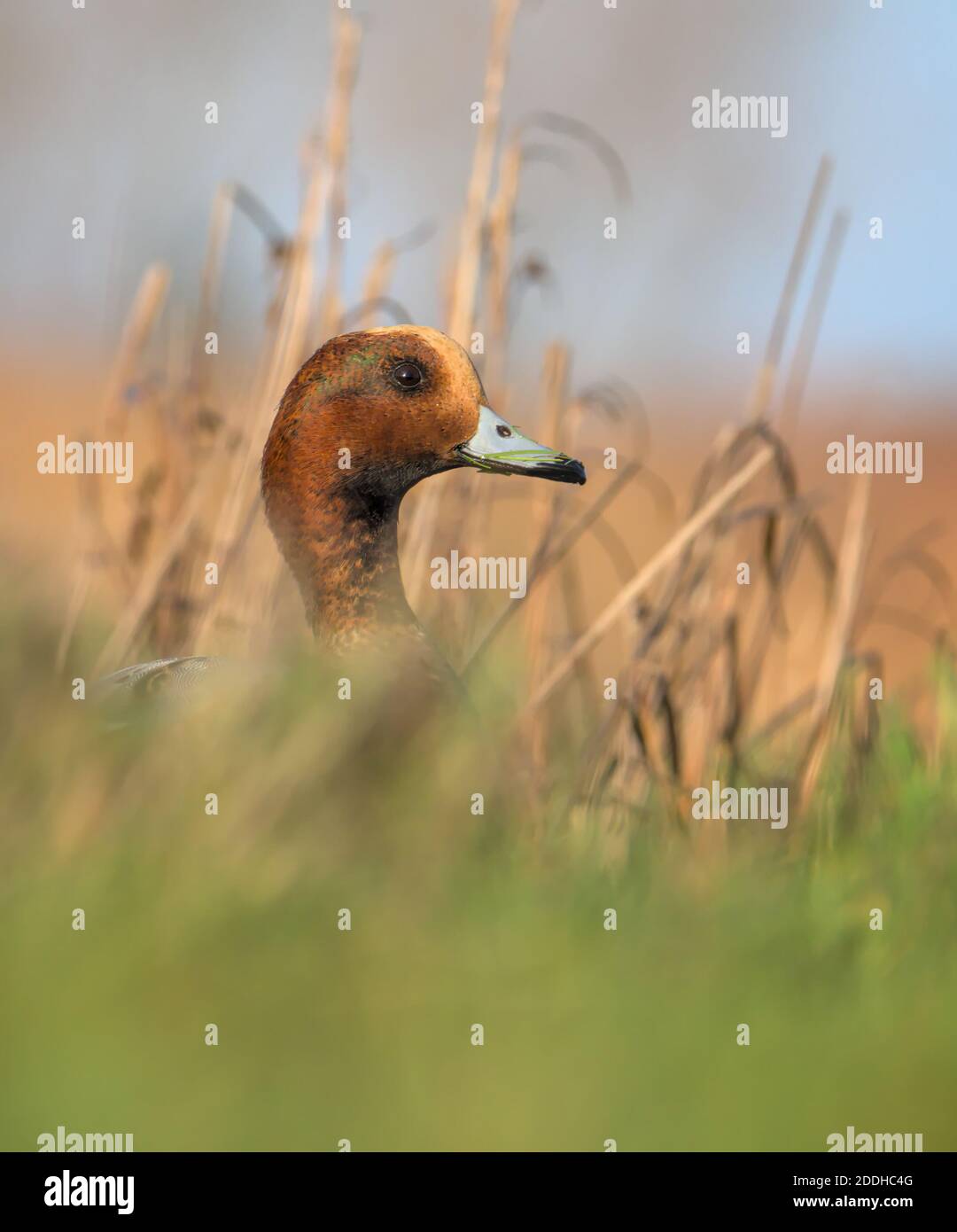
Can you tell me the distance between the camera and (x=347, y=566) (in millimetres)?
3113

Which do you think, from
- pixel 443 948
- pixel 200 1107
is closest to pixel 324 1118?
pixel 200 1107

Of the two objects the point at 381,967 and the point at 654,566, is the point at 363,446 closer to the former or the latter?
the point at 654,566

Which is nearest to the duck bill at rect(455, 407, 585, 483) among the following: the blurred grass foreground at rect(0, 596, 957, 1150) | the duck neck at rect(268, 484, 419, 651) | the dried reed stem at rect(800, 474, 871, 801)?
the duck neck at rect(268, 484, 419, 651)

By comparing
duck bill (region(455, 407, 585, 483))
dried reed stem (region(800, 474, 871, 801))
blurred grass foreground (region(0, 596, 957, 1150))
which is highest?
duck bill (region(455, 407, 585, 483))

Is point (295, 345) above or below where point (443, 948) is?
above

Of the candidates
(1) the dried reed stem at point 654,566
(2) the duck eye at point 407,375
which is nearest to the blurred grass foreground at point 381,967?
(1) the dried reed stem at point 654,566

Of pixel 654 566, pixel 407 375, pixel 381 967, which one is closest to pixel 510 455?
pixel 407 375

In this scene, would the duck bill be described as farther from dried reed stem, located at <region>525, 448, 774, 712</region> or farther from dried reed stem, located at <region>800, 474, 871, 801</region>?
dried reed stem, located at <region>800, 474, 871, 801</region>

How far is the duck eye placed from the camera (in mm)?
3080

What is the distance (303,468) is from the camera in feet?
10.2

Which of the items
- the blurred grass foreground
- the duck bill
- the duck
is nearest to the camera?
the blurred grass foreground

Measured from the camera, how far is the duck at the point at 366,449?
3.08 m
